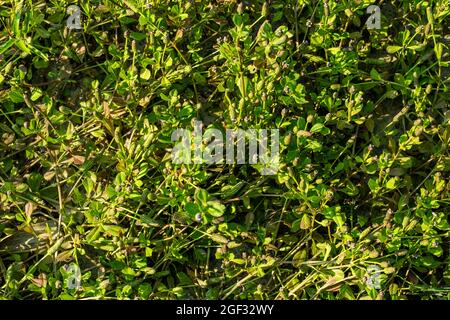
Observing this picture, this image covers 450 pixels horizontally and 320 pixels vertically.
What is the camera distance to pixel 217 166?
2113mm

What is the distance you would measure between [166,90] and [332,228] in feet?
2.51

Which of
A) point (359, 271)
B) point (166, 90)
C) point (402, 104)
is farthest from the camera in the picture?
point (402, 104)

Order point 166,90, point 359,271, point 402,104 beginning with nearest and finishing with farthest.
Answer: point 359,271 < point 166,90 < point 402,104

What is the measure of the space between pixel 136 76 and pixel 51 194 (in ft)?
1.66

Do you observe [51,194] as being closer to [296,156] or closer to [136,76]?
[136,76]

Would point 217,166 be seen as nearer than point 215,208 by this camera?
No

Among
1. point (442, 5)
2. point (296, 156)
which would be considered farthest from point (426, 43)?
point (296, 156)

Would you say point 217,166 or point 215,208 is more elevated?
point 217,166

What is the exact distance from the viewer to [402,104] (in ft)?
7.44

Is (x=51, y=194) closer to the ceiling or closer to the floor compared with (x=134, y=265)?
closer to the ceiling

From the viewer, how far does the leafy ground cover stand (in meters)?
2.03

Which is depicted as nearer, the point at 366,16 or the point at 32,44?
the point at 32,44

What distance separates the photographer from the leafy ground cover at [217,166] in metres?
2.03
